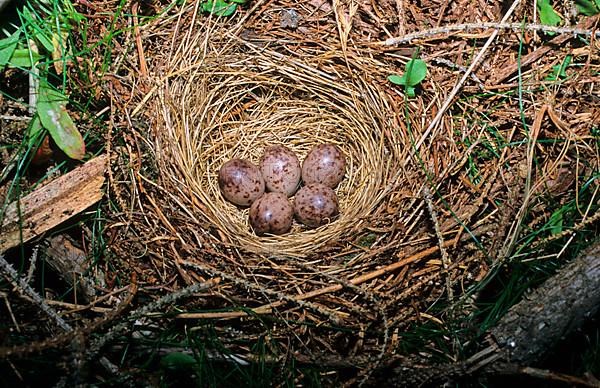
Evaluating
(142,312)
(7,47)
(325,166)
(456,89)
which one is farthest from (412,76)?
(7,47)

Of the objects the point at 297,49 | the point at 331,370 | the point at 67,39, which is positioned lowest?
the point at 331,370

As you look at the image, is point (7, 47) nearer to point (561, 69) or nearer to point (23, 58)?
point (23, 58)

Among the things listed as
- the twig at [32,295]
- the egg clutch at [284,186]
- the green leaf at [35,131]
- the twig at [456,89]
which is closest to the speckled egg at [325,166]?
the egg clutch at [284,186]

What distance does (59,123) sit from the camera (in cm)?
250

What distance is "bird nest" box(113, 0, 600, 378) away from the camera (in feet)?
7.78

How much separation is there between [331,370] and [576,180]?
119cm

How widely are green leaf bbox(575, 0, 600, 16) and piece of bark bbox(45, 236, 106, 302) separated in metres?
2.29

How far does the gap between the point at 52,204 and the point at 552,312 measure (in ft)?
5.99

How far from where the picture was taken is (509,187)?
2.50 m

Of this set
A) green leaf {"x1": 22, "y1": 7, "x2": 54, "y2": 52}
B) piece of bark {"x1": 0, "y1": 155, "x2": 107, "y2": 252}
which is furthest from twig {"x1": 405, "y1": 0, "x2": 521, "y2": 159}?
green leaf {"x1": 22, "y1": 7, "x2": 54, "y2": 52}

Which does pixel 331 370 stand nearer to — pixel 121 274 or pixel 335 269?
pixel 335 269

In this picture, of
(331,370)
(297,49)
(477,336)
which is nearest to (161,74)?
(297,49)

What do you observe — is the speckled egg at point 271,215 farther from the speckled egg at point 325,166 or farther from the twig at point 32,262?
the twig at point 32,262

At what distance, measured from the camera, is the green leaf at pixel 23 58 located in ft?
8.46
